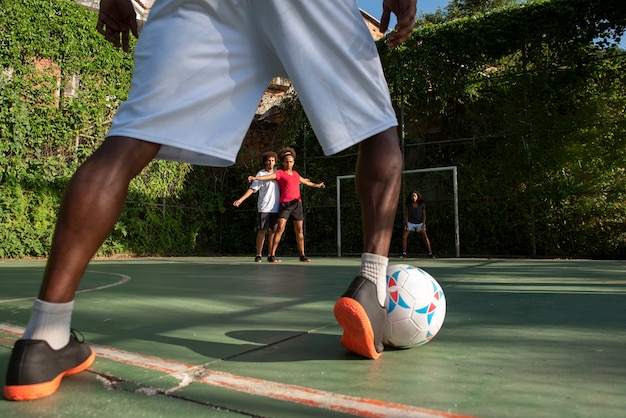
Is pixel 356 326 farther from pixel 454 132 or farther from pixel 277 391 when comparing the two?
pixel 454 132

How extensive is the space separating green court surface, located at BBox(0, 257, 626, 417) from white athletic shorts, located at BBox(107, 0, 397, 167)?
642 millimetres

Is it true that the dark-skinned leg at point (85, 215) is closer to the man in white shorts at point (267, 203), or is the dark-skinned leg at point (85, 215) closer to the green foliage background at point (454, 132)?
the man in white shorts at point (267, 203)

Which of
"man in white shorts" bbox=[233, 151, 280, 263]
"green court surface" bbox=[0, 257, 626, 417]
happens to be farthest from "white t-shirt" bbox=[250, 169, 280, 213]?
"green court surface" bbox=[0, 257, 626, 417]

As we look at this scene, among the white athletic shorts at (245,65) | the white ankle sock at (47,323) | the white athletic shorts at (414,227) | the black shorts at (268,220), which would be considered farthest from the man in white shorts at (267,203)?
the white ankle sock at (47,323)

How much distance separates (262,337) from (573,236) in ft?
29.6

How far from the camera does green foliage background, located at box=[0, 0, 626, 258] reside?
8.39 m

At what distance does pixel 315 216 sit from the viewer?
12062 mm

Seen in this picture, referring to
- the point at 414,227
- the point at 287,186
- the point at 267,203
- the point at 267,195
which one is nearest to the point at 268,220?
the point at 267,203

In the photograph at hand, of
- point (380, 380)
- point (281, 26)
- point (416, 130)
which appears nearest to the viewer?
point (380, 380)

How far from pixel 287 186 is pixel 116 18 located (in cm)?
603

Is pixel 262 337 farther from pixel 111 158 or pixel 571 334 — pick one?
pixel 571 334

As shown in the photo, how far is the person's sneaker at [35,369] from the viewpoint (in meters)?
1.09

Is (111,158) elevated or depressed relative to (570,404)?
elevated

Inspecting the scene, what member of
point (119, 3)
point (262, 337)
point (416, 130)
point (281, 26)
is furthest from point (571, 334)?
point (416, 130)
